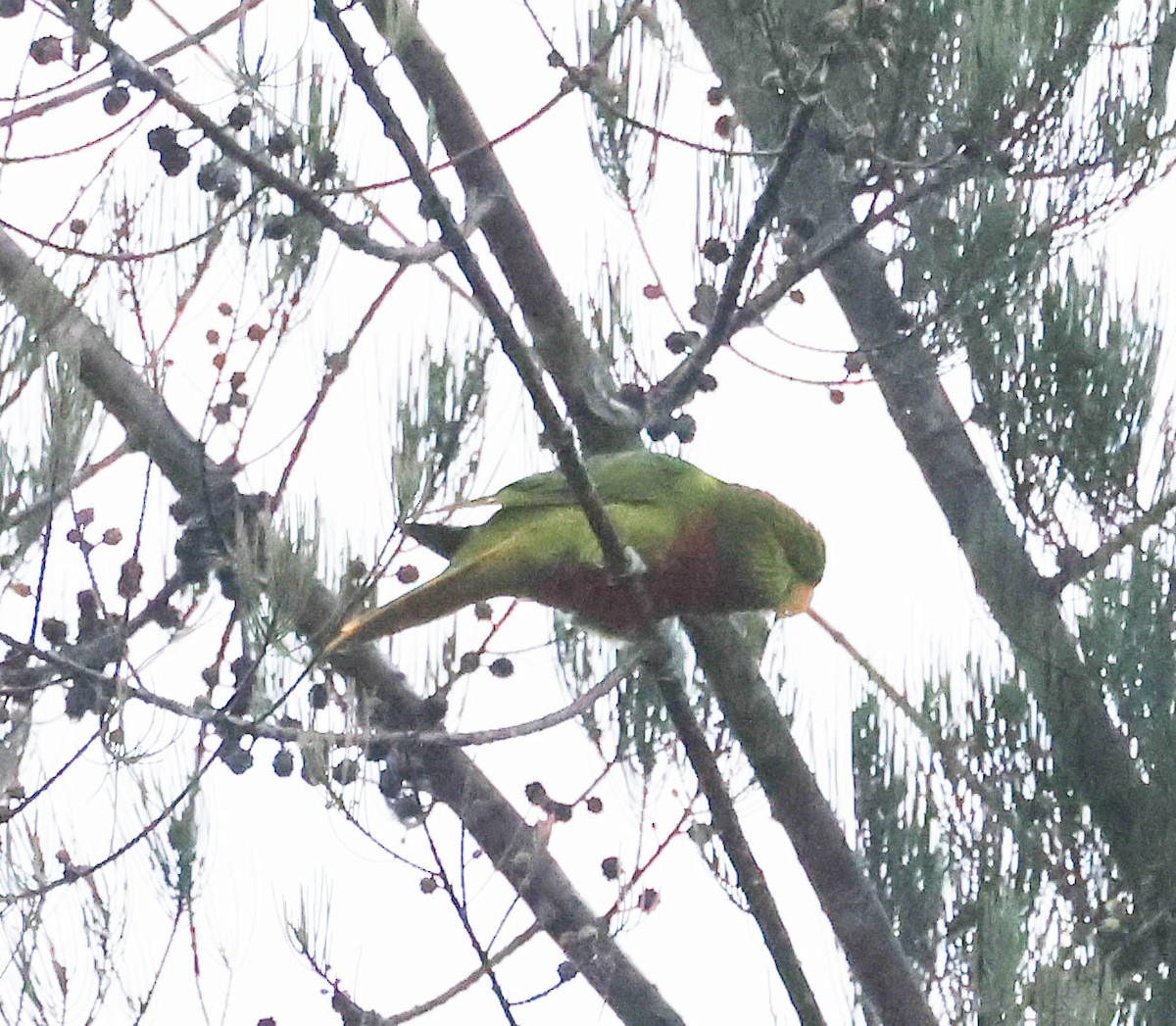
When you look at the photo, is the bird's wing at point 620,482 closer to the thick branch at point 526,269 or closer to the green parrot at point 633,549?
the green parrot at point 633,549

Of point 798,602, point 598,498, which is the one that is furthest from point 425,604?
point 798,602

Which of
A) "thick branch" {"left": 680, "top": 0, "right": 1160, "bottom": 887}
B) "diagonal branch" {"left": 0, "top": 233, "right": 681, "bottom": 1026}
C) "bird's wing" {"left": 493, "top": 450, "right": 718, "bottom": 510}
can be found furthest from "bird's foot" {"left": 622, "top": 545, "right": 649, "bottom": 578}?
"thick branch" {"left": 680, "top": 0, "right": 1160, "bottom": 887}

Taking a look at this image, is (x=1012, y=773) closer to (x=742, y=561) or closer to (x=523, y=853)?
(x=742, y=561)

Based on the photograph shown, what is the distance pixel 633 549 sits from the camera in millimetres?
2377

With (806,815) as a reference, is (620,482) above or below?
above

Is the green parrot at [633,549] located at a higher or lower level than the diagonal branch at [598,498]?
higher

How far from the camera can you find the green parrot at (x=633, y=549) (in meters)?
2.12

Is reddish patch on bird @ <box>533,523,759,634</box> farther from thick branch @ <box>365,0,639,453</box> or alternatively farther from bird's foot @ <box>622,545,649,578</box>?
thick branch @ <box>365,0,639,453</box>

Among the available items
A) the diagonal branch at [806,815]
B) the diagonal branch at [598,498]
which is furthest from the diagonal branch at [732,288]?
the diagonal branch at [806,815]

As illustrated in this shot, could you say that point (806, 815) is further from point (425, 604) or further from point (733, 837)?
point (425, 604)

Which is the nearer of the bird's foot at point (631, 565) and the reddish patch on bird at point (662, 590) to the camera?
the bird's foot at point (631, 565)

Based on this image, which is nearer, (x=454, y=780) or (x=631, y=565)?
(x=631, y=565)

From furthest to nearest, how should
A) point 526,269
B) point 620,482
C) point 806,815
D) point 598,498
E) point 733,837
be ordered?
1. point 620,482
2. point 806,815
3. point 526,269
4. point 733,837
5. point 598,498

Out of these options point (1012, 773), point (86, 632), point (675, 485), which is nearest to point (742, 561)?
point (675, 485)
